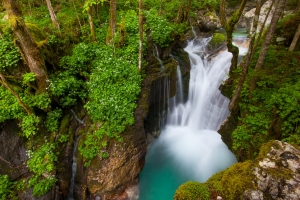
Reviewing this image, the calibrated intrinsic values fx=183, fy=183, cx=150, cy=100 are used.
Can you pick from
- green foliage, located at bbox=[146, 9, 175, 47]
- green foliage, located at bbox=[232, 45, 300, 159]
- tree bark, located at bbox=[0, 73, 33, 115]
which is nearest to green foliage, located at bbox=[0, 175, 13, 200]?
tree bark, located at bbox=[0, 73, 33, 115]

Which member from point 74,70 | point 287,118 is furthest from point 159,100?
point 287,118

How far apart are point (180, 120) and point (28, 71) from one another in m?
8.80

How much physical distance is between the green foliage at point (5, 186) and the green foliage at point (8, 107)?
89.2 inches

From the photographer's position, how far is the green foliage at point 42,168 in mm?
7070

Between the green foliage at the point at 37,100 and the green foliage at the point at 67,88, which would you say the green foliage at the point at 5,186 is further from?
the green foliage at the point at 67,88

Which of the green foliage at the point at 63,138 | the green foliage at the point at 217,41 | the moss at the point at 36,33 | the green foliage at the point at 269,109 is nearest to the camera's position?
the green foliage at the point at 269,109

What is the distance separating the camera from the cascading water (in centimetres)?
930

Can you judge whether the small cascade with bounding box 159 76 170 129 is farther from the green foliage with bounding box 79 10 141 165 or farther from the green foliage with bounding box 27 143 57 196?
the green foliage with bounding box 27 143 57 196

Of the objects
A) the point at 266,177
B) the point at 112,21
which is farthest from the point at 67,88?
the point at 266,177

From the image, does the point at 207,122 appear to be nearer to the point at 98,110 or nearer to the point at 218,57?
the point at 218,57

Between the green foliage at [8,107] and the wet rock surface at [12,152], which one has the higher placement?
the green foliage at [8,107]

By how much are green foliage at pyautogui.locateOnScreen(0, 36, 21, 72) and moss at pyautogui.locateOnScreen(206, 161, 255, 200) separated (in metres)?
8.45

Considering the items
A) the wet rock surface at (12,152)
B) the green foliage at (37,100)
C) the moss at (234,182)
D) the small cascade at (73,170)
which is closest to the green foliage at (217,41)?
the moss at (234,182)

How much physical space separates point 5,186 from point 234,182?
8046mm
